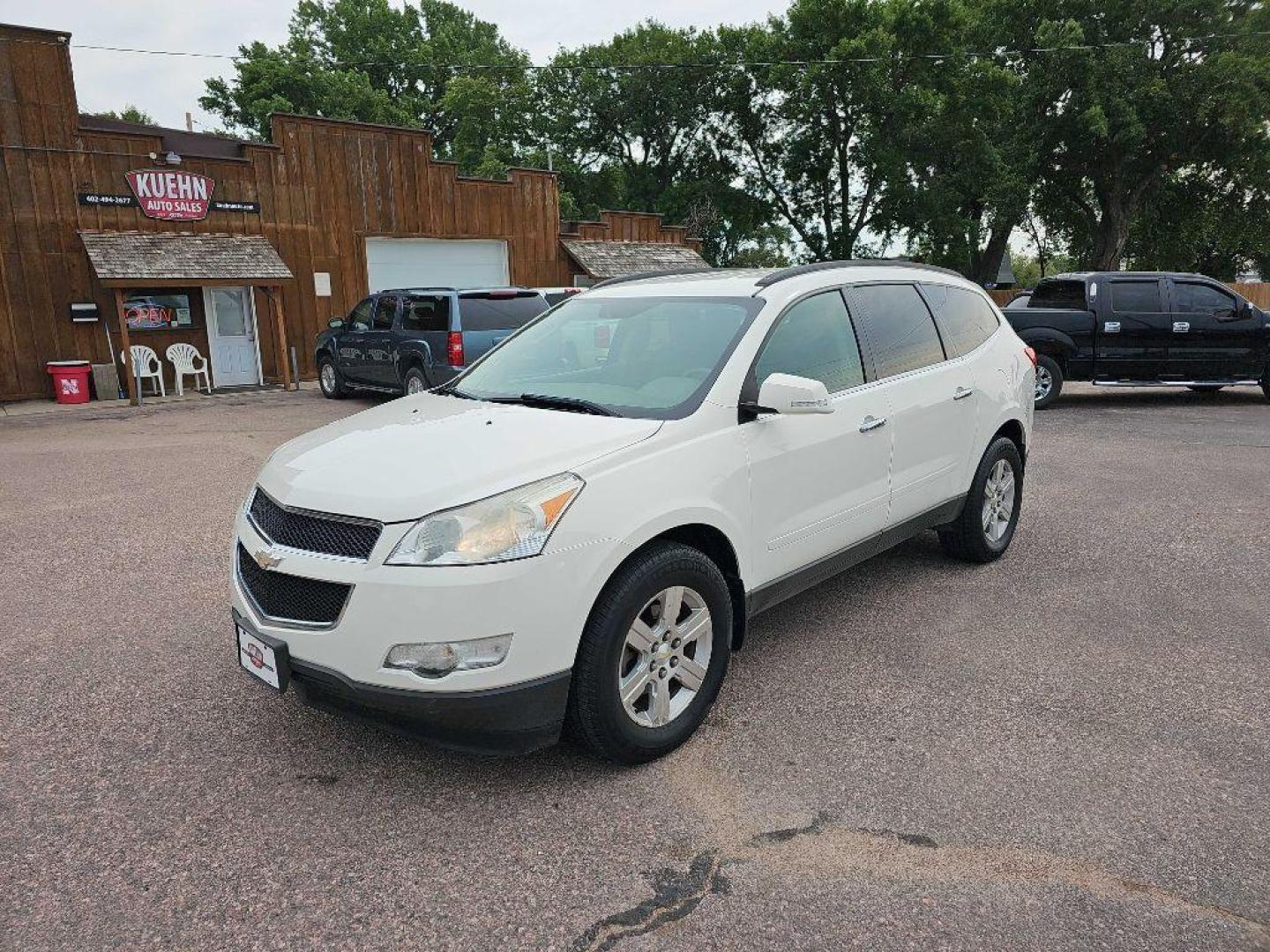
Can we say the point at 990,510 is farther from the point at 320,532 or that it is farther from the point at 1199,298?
the point at 1199,298

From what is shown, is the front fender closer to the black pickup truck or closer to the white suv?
the black pickup truck

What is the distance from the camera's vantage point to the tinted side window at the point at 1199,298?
12.4 m

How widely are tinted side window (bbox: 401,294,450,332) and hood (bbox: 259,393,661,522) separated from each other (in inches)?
351

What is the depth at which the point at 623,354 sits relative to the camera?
13.3 feet

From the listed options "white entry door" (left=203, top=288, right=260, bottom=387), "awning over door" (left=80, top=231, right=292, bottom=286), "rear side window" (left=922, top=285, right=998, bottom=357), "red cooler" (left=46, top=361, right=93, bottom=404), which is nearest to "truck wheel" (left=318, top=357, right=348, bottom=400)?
"awning over door" (left=80, top=231, right=292, bottom=286)

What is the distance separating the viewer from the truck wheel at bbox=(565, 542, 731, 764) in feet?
9.55

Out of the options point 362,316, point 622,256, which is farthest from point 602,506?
point 622,256

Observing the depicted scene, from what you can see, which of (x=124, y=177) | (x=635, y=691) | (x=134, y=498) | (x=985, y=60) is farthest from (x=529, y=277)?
(x=635, y=691)

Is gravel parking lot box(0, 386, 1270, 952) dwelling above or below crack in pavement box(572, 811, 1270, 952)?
above

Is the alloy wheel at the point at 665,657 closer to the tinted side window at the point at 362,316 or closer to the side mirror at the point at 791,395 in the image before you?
the side mirror at the point at 791,395

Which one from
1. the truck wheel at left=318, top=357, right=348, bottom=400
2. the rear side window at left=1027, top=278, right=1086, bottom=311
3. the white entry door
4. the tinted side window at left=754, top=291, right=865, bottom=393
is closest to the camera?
the tinted side window at left=754, top=291, right=865, bottom=393

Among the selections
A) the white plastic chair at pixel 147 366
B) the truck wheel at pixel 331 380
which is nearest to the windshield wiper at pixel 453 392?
the truck wheel at pixel 331 380

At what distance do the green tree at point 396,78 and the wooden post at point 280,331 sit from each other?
21438 millimetres

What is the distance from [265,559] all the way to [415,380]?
10098 mm
